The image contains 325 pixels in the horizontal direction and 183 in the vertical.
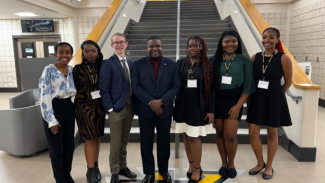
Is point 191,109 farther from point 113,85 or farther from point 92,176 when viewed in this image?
point 92,176

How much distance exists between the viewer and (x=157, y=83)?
233 centimetres

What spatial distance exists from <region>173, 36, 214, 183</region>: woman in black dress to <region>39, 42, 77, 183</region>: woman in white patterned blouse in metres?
1.12

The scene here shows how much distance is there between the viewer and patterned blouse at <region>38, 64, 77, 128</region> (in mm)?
2180

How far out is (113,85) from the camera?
2393mm

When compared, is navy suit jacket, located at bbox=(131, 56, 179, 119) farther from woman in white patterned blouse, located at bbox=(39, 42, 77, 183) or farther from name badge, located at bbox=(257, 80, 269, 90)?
name badge, located at bbox=(257, 80, 269, 90)

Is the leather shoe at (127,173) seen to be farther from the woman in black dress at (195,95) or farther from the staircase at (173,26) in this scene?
the staircase at (173,26)

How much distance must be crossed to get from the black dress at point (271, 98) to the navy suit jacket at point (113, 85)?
1.46 metres

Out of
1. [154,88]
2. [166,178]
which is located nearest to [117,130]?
[154,88]

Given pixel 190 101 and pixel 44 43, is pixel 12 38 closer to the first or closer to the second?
pixel 44 43

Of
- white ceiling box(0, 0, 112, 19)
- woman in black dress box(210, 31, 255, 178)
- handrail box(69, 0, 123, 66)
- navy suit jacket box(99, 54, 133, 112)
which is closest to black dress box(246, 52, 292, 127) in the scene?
woman in black dress box(210, 31, 255, 178)

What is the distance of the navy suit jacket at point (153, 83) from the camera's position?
231cm

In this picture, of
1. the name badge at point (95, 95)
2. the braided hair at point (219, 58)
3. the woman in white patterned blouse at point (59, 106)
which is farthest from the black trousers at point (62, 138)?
the braided hair at point (219, 58)

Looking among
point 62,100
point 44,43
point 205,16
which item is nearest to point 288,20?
point 205,16

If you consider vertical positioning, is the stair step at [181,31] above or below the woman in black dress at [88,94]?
above
